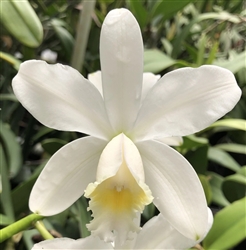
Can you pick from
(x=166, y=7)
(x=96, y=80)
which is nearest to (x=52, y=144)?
(x=96, y=80)

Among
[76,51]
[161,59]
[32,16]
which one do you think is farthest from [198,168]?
[32,16]

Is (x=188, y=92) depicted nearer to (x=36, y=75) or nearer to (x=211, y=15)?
(x=36, y=75)

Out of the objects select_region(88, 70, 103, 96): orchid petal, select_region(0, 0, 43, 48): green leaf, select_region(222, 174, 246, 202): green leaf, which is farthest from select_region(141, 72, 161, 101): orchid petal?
select_region(222, 174, 246, 202): green leaf

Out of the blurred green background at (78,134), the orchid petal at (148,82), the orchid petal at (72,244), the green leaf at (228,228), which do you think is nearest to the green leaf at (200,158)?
the blurred green background at (78,134)

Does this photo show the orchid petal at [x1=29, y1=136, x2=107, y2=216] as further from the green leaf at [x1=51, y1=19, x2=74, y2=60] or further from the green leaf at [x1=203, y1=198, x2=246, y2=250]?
the green leaf at [x1=51, y1=19, x2=74, y2=60]

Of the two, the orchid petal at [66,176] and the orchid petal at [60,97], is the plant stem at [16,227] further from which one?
the orchid petal at [60,97]

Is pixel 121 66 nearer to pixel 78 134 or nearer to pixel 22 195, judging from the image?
pixel 22 195
